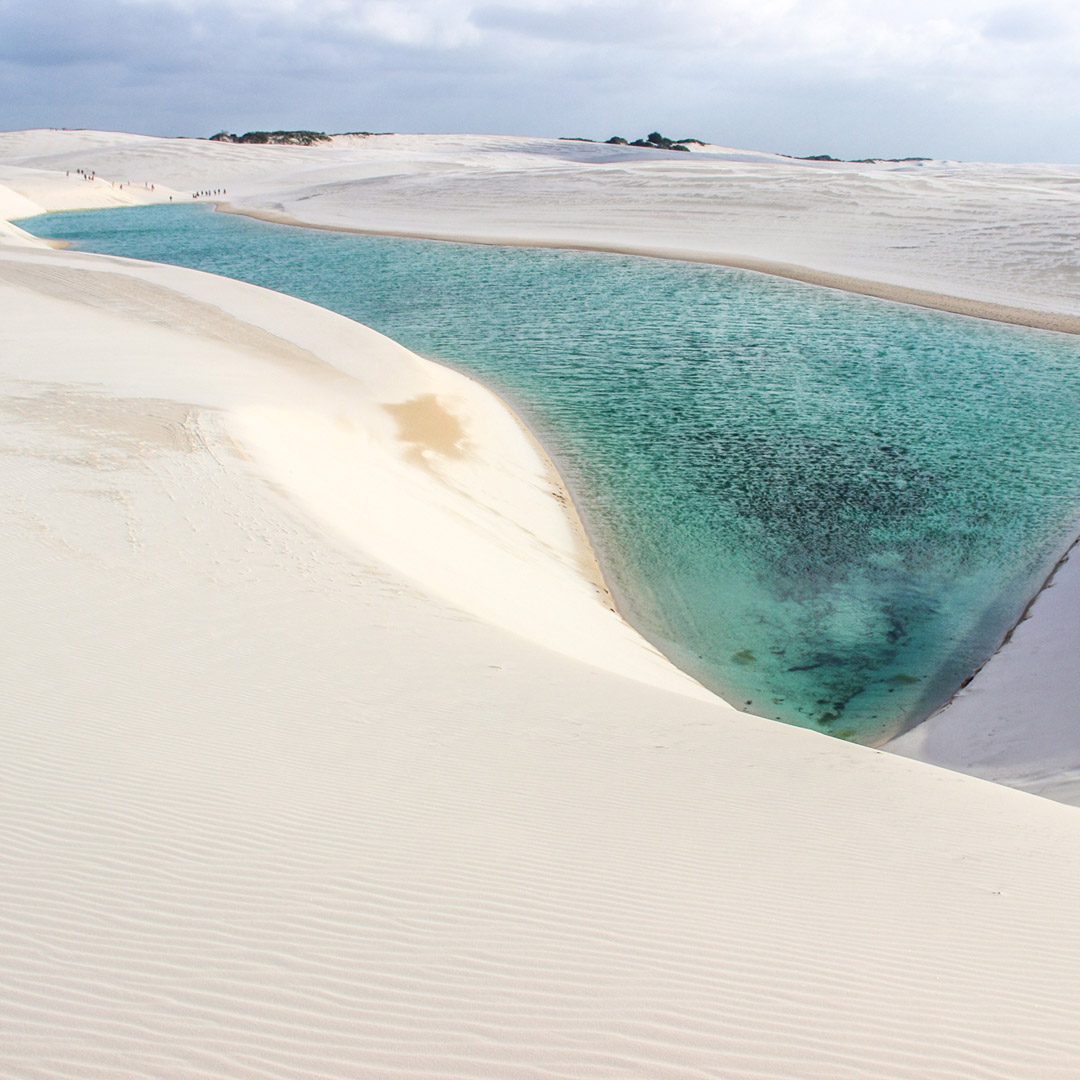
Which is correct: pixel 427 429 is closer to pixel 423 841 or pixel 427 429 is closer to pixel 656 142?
pixel 423 841

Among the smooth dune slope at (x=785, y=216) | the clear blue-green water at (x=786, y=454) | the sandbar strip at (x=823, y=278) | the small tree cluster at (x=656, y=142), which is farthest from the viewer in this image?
the small tree cluster at (x=656, y=142)

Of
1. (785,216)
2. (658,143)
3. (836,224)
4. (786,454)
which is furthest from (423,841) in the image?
(658,143)

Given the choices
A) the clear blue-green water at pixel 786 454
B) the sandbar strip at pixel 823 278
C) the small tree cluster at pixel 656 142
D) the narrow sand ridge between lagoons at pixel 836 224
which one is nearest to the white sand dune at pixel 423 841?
the clear blue-green water at pixel 786 454

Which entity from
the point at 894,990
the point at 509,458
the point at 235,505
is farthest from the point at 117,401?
the point at 894,990

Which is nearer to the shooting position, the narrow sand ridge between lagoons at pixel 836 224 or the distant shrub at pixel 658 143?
the narrow sand ridge between lagoons at pixel 836 224

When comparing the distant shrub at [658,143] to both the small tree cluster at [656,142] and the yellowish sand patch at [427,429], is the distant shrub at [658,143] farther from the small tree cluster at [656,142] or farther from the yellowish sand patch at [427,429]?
the yellowish sand patch at [427,429]

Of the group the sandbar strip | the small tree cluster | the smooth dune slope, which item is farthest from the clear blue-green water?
the small tree cluster

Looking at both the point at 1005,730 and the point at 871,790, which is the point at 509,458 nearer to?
the point at 1005,730
